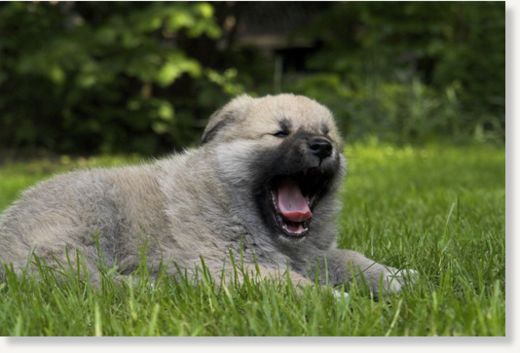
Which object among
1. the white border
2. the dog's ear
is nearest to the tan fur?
the dog's ear

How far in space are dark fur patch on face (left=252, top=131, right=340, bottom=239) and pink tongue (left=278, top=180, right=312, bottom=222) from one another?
3 centimetres

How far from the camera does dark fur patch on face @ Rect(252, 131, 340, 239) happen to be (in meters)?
3.08

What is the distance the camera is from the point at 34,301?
2.50 m

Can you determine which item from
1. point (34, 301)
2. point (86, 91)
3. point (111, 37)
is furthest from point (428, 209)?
point (86, 91)

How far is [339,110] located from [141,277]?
7.54 meters

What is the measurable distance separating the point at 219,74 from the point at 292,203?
7.40 m

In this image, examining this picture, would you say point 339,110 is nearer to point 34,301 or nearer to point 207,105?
point 207,105

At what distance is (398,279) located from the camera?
2.77 metres

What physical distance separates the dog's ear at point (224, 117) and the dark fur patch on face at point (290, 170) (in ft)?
0.94

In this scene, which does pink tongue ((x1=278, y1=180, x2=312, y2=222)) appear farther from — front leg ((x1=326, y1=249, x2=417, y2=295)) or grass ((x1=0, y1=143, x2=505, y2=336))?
grass ((x1=0, y1=143, x2=505, y2=336))

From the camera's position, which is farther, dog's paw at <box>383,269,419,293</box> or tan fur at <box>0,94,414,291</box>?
tan fur at <box>0,94,414,291</box>

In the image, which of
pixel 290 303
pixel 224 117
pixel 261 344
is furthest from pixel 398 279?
pixel 224 117

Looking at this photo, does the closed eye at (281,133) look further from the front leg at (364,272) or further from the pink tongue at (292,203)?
the front leg at (364,272)

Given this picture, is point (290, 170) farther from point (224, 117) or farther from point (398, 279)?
point (398, 279)
